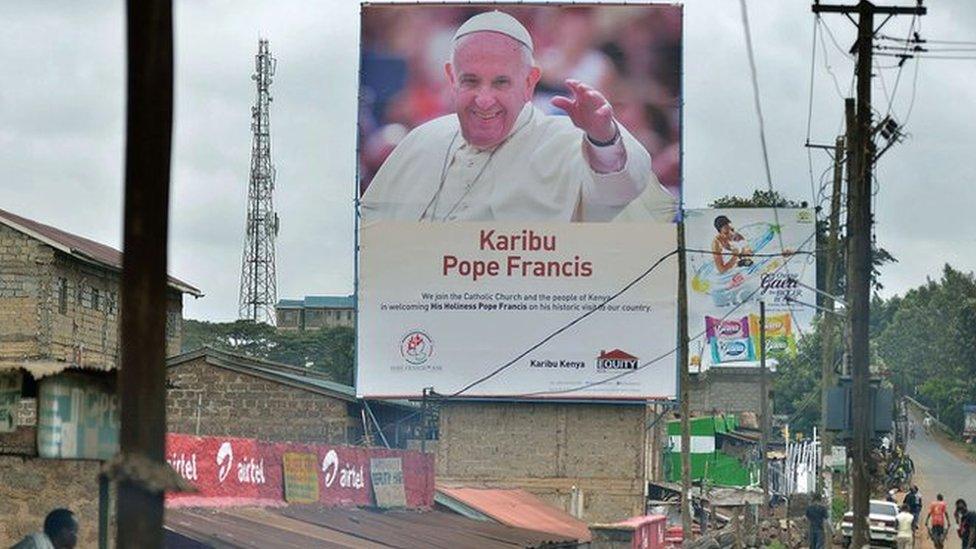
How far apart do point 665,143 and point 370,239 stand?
323 inches

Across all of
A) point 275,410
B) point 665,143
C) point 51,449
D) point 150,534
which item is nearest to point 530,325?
point 665,143

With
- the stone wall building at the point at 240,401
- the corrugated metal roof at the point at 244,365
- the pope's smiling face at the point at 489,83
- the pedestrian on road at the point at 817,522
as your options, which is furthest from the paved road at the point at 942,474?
the pope's smiling face at the point at 489,83

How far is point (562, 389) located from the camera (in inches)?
1917

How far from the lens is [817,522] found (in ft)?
111

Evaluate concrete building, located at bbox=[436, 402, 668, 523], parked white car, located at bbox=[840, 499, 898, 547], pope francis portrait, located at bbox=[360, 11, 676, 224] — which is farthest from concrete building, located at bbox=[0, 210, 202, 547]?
parked white car, located at bbox=[840, 499, 898, 547]

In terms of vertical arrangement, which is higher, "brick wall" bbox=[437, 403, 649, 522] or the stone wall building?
the stone wall building

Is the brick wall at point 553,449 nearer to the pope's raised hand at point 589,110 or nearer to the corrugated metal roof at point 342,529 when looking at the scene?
the pope's raised hand at point 589,110

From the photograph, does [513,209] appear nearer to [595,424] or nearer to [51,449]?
[595,424]

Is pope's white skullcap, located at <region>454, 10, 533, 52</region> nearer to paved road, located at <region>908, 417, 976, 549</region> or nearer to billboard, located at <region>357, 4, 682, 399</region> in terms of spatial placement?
billboard, located at <region>357, 4, 682, 399</region>

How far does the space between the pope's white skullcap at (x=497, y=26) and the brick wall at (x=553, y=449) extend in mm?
10078

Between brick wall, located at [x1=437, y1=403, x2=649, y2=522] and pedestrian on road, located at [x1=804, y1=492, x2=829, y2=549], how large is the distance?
52.0 feet

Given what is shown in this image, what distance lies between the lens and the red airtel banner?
2017 centimetres

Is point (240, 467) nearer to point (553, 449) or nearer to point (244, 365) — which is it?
point (244, 365)

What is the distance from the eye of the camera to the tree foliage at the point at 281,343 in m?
88.1
